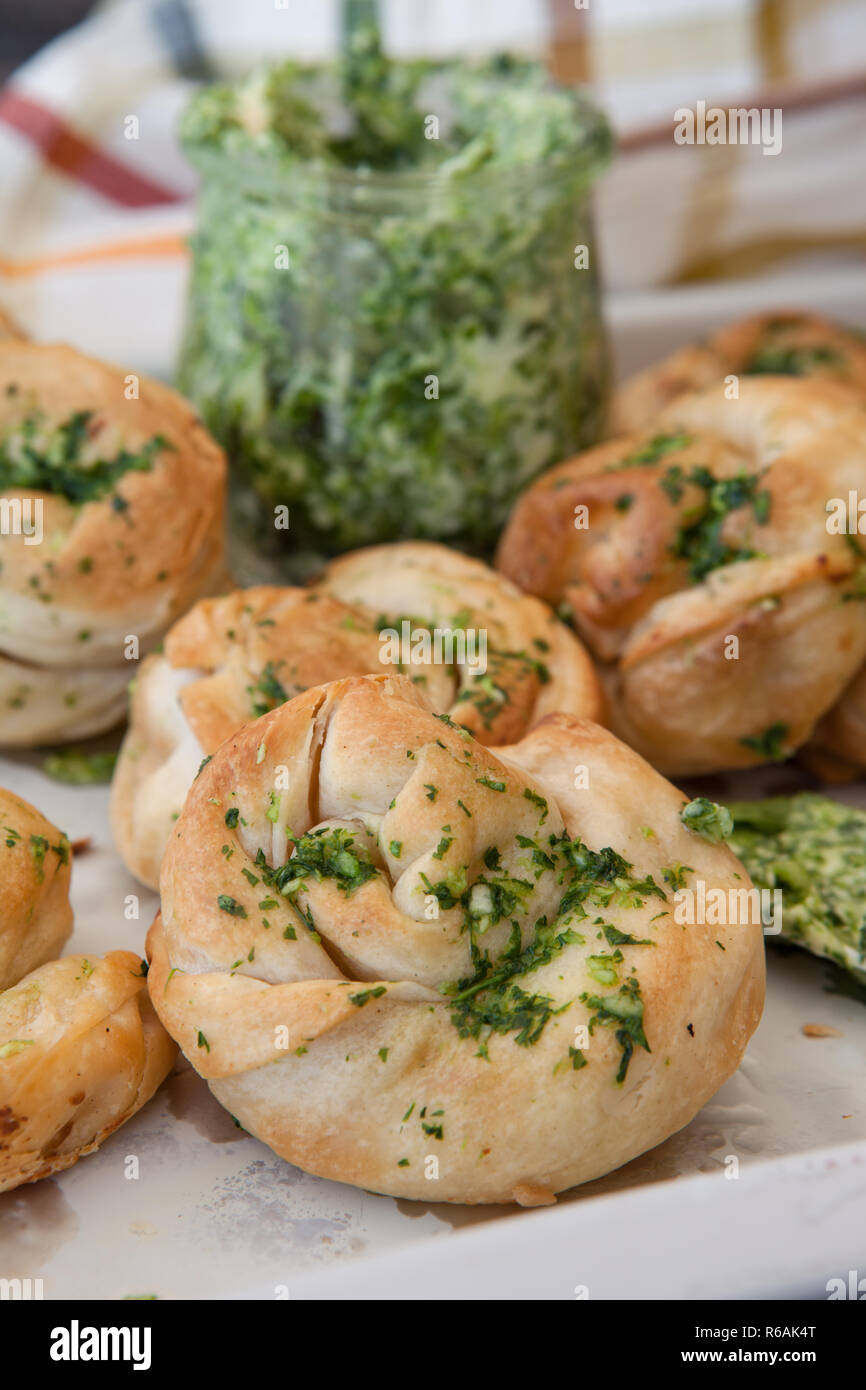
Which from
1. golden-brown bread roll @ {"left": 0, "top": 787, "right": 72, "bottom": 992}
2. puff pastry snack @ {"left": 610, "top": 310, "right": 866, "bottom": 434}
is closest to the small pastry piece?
golden-brown bread roll @ {"left": 0, "top": 787, "right": 72, "bottom": 992}

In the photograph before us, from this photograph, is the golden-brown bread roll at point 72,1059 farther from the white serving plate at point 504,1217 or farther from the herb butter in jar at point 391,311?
the herb butter in jar at point 391,311

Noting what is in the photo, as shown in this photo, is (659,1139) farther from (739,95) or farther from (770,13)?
(770,13)

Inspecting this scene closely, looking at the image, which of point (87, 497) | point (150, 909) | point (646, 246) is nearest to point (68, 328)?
point (87, 497)

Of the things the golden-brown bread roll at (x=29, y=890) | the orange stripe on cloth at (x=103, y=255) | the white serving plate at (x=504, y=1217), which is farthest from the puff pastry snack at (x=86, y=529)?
the orange stripe on cloth at (x=103, y=255)

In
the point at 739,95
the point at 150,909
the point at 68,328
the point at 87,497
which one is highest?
the point at 739,95

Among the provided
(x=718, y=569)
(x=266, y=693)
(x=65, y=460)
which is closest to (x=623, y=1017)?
(x=266, y=693)

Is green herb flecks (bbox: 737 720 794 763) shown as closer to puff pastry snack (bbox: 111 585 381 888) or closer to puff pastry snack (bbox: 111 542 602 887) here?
puff pastry snack (bbox: 111 542 602 887)

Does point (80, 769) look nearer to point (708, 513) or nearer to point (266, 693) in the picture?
point (266, 693)
